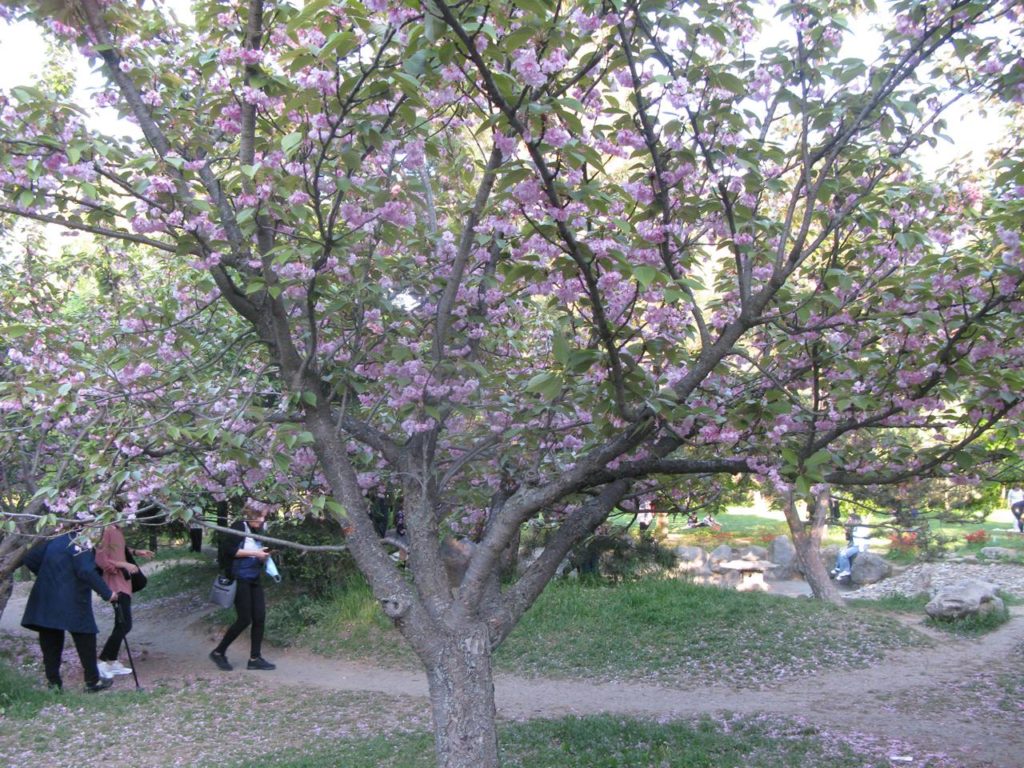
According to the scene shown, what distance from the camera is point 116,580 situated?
746 cm

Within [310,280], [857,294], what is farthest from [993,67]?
[310,280]

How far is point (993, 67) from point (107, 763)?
20.1 ft

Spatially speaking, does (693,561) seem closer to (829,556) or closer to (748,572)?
(748,572)

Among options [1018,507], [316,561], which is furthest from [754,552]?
[316,561]

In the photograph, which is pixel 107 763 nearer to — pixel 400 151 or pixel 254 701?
pixel 254 701

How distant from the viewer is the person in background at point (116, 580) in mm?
7344

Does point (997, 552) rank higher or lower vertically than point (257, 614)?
lower

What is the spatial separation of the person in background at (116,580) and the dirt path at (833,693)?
372mm

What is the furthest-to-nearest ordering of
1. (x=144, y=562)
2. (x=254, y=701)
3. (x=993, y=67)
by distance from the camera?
(x=144, y=562) < (x=254, y=701) < (x=993, y=67)

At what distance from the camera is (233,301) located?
3.85 m

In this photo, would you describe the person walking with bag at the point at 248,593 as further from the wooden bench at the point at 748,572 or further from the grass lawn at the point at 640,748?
the wooden bench at the point at 748,572

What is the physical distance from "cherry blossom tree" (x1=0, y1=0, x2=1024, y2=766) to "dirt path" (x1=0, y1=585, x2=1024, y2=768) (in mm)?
2426

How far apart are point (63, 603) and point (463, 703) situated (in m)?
4.72

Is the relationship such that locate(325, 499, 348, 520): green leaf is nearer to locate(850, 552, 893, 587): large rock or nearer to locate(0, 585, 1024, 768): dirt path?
locate(0, 585, 1024, 768): dirt path
